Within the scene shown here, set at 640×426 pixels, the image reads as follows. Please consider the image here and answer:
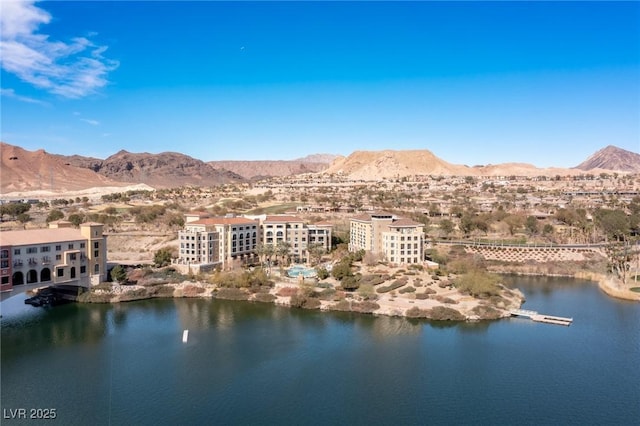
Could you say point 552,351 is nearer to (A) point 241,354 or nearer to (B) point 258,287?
(A) point 241,354

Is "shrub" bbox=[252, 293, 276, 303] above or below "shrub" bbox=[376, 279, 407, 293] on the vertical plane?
below

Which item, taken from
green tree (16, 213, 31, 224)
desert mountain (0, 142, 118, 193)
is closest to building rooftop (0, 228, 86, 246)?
green tree (16, 213, 31, 224)

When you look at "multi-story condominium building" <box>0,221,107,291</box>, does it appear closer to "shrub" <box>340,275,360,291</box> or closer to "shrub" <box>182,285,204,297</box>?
"shrub" <box>182,285,204,297</box>

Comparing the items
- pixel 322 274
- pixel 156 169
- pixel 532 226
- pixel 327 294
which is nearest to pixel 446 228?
pixel 532 226

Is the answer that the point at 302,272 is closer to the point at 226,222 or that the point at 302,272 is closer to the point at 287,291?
the point at 287,291

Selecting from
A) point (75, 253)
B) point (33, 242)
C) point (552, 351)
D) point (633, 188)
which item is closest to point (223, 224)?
point (75, 253)

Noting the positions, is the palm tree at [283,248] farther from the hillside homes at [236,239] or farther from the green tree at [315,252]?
the green tree at [315,252]
